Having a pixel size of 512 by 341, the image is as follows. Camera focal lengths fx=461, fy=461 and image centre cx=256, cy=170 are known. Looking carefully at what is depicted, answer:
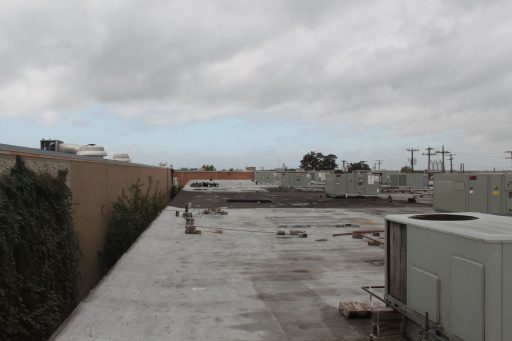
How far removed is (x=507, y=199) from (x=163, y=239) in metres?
13.1

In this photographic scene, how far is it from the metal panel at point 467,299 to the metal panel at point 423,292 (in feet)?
1.09

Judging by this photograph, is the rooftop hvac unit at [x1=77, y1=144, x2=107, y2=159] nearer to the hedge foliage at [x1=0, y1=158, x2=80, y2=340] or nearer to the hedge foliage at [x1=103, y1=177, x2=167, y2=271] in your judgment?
the hedge foliage at [x1=103, y1=177, x2=167, y2=271]

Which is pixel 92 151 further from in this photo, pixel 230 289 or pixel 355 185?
pixel 355 185

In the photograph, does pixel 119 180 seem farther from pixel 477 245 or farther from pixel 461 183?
pixel 477 245

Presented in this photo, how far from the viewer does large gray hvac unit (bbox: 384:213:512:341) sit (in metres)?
4.21

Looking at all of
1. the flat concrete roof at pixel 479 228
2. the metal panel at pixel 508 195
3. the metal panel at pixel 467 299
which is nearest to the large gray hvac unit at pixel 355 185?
the metal panel at pixel 508 195

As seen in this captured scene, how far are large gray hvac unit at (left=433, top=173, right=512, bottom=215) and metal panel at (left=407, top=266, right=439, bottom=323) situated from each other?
14.3 m

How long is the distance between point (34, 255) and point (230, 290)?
11.6ft

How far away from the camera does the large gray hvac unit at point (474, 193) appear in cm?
1792

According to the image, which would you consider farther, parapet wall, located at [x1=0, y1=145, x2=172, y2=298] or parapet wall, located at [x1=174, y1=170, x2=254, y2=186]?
parapet wall, located at [x1=174, y1=170, x2=254, y2=186]

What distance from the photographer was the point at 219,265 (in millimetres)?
11297

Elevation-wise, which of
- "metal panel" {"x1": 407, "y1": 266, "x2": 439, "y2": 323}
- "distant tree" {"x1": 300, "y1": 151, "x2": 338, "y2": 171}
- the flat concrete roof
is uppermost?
"distant tree" {"x1": 300, "y1": 151, "x2": 338, "y2": 171}

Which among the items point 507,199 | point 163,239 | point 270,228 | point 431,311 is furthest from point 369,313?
point 507,199

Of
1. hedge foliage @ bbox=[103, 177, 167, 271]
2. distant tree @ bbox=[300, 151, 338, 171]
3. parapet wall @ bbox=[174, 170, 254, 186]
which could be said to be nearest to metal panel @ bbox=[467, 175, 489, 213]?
hedge foliage @ bbox=[103, 177, 167, 271]
